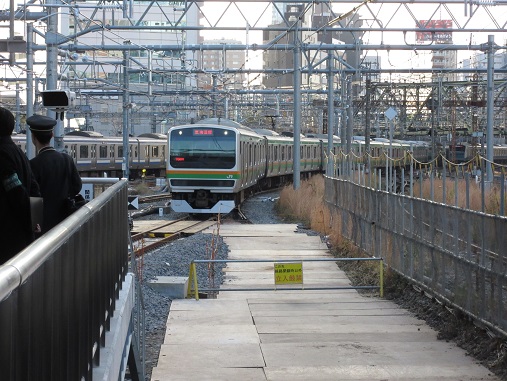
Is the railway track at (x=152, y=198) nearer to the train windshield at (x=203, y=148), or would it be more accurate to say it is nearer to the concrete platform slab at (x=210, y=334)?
the train windshield at (x=203, y=148)

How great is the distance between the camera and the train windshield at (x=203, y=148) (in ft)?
93.7

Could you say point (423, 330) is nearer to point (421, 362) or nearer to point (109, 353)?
point (421, 362)

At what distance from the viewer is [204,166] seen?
93.6 feet

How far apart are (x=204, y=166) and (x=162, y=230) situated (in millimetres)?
4447

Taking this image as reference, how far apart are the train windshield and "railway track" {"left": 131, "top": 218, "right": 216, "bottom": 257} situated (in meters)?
1.67

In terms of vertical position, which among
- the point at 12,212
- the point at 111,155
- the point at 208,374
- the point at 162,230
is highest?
the point at 12,212

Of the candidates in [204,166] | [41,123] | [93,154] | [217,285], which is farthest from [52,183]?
[93,154]

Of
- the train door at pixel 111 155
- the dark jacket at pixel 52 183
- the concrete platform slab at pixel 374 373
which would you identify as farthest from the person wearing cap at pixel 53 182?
the train door at pixel 111 155

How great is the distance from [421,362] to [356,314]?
3215 millimetres

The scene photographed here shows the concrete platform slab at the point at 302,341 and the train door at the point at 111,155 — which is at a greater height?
the train door at the point at 111,155

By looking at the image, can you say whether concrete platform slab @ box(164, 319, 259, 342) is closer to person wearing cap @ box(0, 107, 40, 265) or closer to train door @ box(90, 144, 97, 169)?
person wearing cap @ box(0, 107, 40, 265)

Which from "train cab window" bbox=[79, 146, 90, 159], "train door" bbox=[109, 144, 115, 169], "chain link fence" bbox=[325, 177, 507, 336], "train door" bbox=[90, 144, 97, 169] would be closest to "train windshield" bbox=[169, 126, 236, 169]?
"chain link fence" bbox=[325, 177, 507, 336]

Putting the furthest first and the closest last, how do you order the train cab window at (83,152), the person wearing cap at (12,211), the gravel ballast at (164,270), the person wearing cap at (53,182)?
1. the train cab window at (83,152)
2. the gravel ballast at (164,270)
3. the person wearing cap at (53,182)
4. the person wearing cap at (12,211)

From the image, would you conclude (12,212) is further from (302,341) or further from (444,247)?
(444,247)
